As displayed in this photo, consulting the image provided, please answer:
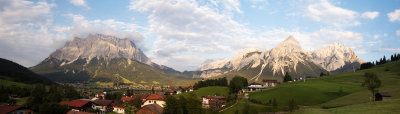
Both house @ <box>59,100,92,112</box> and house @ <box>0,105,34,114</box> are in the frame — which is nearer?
house @ <box>0,105,34,114</box>

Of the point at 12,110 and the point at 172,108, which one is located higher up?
the point at 172,108

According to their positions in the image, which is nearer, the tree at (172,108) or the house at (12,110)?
the tree at (172,108)

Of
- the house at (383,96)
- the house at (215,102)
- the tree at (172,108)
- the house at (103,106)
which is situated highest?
the house at (383,96)

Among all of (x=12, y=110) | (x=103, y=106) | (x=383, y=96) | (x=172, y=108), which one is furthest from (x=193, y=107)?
(x=103, y=106)

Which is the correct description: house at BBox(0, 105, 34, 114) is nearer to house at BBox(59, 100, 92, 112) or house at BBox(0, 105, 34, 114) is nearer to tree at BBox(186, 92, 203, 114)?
house at BBox(59, 100, 92, 112)

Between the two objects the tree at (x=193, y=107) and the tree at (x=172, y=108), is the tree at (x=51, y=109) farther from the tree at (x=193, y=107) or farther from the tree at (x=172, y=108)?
the tree at (x=193, y=107)

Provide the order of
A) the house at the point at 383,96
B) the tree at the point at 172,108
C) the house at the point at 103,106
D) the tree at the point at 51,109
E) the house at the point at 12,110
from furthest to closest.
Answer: the house at the point at 103,106 < the tree at the point at 51,109 < the house at the point at 12,110 < the house at the point at 383,96 < the tree at the point at 172,108

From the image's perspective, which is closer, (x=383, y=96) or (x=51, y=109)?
(x=383, y=96)

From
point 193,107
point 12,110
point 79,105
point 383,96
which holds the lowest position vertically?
point 79,105

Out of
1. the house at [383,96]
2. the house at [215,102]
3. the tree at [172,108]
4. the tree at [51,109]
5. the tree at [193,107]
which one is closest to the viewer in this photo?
the tree at [193,107]

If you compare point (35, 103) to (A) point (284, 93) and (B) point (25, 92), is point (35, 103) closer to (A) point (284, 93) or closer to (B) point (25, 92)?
(B) point (25, 92)

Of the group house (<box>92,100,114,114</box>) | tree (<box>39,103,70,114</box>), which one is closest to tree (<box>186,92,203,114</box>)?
tree (<box>39,103,70,114</box>)

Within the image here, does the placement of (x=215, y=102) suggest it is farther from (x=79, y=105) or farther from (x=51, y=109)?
(x=51, y=109)

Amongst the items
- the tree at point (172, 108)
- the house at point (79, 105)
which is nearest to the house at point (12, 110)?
the house at point (79, 105)
